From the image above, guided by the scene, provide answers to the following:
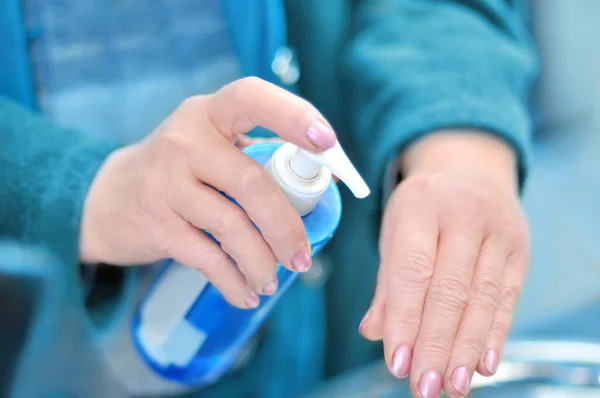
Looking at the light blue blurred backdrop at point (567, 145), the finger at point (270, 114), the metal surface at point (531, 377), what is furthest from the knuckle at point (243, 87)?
the light blue blurred backdrop at point (567, 145)

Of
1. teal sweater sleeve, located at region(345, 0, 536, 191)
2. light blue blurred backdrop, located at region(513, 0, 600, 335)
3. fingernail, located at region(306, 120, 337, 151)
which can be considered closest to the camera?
fingernail, located at region(306, 120, 337, 151)

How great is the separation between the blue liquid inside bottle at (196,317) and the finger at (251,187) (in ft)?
0.05

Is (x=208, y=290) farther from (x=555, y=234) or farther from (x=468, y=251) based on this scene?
(x=555, y=234)

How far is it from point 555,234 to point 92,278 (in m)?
0.49

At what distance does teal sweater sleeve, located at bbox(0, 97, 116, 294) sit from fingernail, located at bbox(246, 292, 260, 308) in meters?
0.08

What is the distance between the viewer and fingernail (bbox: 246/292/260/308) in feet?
0.89

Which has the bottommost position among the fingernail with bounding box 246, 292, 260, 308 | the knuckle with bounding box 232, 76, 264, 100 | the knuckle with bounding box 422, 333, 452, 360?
the fingernail with bounding box 246, 292, 260, 308

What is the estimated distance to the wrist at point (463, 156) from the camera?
0.29 m

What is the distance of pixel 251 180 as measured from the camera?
0.23 m

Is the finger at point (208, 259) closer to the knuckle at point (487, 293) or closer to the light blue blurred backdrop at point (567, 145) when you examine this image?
the knuckle at point (487, 293)

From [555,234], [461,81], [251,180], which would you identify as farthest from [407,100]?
[555,234]

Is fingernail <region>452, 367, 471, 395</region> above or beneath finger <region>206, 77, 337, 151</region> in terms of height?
beneath

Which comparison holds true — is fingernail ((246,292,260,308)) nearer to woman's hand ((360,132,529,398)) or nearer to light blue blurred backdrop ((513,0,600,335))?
woman's hand ((360,132,529,398))

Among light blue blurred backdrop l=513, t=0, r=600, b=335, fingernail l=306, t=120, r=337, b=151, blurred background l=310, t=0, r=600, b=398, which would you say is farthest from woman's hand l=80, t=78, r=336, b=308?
light blue blurred backdrop l=513, t=0, r=600, b=335
